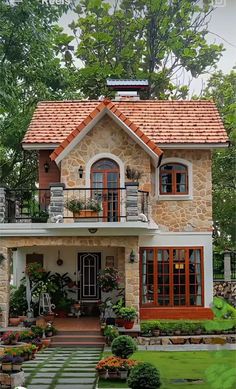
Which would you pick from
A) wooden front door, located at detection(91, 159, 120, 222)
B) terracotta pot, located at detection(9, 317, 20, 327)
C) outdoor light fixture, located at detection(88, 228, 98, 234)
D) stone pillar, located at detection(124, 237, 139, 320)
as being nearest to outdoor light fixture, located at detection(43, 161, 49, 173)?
wooden front door, located at detection(91, 159, 120, 222)

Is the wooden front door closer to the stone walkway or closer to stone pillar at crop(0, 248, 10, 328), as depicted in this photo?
stone pillar at crop(0, 248, 10, 328)

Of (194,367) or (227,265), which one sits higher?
(227,265)

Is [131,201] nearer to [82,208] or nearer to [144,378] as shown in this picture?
[82,208]

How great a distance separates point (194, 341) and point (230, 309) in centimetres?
1078

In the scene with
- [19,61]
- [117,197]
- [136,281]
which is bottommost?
[136,281]

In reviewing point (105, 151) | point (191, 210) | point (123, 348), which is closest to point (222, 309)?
point (123, 348)

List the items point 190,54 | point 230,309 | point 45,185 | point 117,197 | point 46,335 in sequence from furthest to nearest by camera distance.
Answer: point 190,54, point 45,185, point 117,197, point 46,335, point 230,309

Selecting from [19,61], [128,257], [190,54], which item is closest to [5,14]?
[19,61]

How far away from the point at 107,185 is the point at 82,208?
1.20 meters

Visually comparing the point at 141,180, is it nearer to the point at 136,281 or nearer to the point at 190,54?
the point at 136,281

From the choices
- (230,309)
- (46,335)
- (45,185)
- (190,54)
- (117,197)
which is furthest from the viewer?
(190,54)

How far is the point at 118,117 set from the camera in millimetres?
14875

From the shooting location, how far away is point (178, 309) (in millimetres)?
15203

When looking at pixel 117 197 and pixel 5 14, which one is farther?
pixel 117 197
